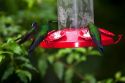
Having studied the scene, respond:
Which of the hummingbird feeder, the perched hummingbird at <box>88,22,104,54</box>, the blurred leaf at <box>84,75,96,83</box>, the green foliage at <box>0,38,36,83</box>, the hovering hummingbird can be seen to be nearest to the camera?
the perched hummingbird at <box>88,22,104,54</box>

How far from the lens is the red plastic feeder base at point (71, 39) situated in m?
3.52

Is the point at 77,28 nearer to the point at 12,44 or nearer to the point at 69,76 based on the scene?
the point at 12,44

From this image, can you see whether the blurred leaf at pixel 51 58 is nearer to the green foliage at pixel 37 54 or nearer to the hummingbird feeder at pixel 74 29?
the green foliage at pixel 37 54

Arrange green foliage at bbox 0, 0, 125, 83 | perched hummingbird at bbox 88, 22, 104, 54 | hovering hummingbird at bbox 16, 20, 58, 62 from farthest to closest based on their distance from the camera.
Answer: green foliage at bbox 0, 0, 125, 83
hovering hummingbird at bbox 16, 20, 58, 62
perched hummingbird at bbox 88, 22, 104, 54

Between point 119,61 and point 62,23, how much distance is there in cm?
246

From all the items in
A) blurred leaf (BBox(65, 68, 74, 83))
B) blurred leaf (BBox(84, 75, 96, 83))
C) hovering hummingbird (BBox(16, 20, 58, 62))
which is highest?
hovering hummingbird (BBox(16, 20, 58, 62))

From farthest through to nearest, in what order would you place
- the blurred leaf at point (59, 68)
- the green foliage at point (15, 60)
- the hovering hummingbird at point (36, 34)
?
the blurred leaf at point (59, 68), the green foliage at point (15, 60), the hovering hummingbird at point (36, 34)

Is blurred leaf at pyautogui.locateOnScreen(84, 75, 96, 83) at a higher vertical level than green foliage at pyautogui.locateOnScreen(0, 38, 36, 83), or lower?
lower

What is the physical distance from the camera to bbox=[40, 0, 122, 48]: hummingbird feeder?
3551 millimetres

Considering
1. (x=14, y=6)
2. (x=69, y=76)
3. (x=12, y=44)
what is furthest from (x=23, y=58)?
(x=14, y=6)

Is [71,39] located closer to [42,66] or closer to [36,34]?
[36,34]

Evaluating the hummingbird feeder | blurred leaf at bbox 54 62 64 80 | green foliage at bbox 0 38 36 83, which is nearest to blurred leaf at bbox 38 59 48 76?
blurred leaf at bbox 54 62 64 80

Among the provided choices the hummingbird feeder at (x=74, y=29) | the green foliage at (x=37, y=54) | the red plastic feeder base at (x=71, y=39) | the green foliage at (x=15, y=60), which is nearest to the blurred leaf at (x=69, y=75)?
the green foliage at (x=37, y=54)

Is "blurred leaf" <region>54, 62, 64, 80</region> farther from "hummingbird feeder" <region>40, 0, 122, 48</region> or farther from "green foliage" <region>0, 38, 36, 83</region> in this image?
"hummingbird feeder" <region>40, 0, 122, 48</region>
